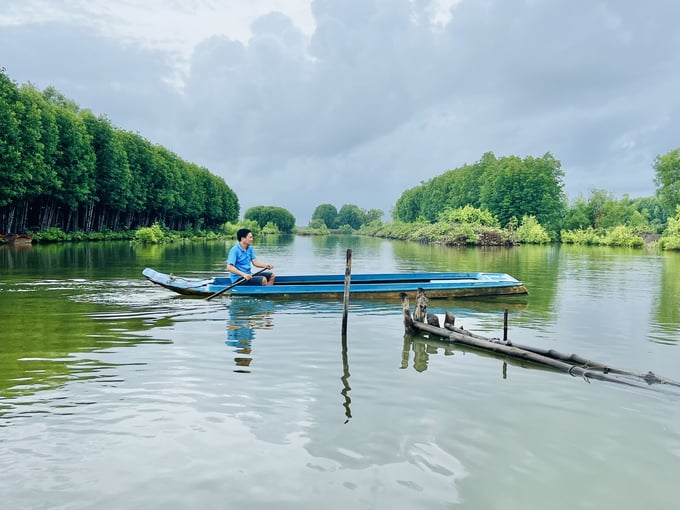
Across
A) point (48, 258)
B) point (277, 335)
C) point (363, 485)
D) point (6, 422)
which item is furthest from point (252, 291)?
point (48, 258)

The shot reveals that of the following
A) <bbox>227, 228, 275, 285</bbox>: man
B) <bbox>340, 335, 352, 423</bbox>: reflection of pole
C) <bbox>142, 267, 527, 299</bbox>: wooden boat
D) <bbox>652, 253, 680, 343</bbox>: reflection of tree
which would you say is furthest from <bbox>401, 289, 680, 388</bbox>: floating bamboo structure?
<bbox>227, 228, 275, 285</bbox>: man

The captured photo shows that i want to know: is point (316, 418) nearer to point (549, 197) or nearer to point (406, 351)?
point (406, 351)

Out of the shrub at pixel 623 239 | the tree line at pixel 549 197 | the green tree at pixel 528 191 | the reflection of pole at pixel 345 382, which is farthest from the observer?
the green tree at pixel 528 191

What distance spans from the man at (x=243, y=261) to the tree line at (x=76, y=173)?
103 ft

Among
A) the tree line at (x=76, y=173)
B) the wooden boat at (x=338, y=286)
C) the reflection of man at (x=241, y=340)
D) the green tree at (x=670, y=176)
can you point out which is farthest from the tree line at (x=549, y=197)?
the reflection of man at (x=241, y=340)

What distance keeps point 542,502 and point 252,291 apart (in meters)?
12.4

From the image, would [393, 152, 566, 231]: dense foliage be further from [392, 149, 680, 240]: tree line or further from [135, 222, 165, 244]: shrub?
[135, 222, 165, 244]: shrub

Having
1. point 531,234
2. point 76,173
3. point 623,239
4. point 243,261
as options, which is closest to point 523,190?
point 531,234

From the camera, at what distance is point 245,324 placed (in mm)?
13508

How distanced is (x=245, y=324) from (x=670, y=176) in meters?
84.3

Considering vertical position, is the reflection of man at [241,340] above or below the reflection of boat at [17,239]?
below

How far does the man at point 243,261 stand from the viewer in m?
15.8

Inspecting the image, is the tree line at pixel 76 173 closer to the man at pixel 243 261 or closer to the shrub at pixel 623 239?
the man at pixel 243 261

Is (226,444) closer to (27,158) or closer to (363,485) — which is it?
(363,485)
